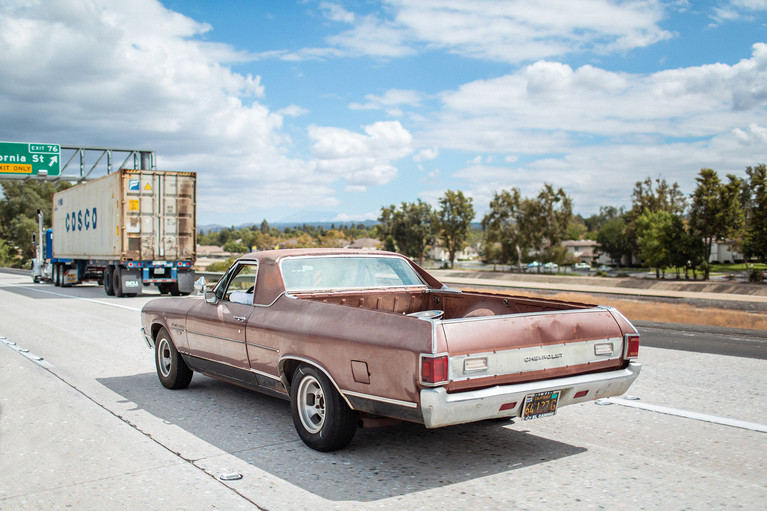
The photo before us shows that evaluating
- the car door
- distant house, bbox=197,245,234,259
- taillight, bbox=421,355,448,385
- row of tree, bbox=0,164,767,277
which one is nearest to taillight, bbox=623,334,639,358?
taillight, bbox=421,355,448,385

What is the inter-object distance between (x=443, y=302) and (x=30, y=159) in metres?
39.2

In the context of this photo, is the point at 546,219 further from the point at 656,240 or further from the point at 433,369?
the point at 433,369

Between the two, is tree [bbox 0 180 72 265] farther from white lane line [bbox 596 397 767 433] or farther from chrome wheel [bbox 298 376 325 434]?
white lane line [bbox 596 397 767 433]

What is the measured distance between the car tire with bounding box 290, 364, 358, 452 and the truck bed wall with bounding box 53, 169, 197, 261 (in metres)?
18.6

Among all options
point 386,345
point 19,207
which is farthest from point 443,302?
point 19,207

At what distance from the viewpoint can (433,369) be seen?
4203 mm

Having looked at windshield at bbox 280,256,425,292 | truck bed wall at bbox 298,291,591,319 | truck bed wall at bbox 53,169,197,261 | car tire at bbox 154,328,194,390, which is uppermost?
truck bed wall at bbox 53,169,197,261

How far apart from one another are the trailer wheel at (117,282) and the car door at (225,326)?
1724 cm

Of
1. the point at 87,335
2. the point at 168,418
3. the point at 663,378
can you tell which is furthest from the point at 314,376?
the point at 87,335

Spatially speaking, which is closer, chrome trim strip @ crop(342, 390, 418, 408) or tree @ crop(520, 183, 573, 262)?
chrome trim strip @ crop(342, 390, 418, 408)

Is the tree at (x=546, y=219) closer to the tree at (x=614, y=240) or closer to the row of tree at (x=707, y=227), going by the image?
the row of tree at (x=707, y=227)

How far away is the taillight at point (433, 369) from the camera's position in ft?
13.8


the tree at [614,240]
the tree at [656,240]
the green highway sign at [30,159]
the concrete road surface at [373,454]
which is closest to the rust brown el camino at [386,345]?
the concrete road surface at [373,454]

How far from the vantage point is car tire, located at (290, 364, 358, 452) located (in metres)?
4.87
